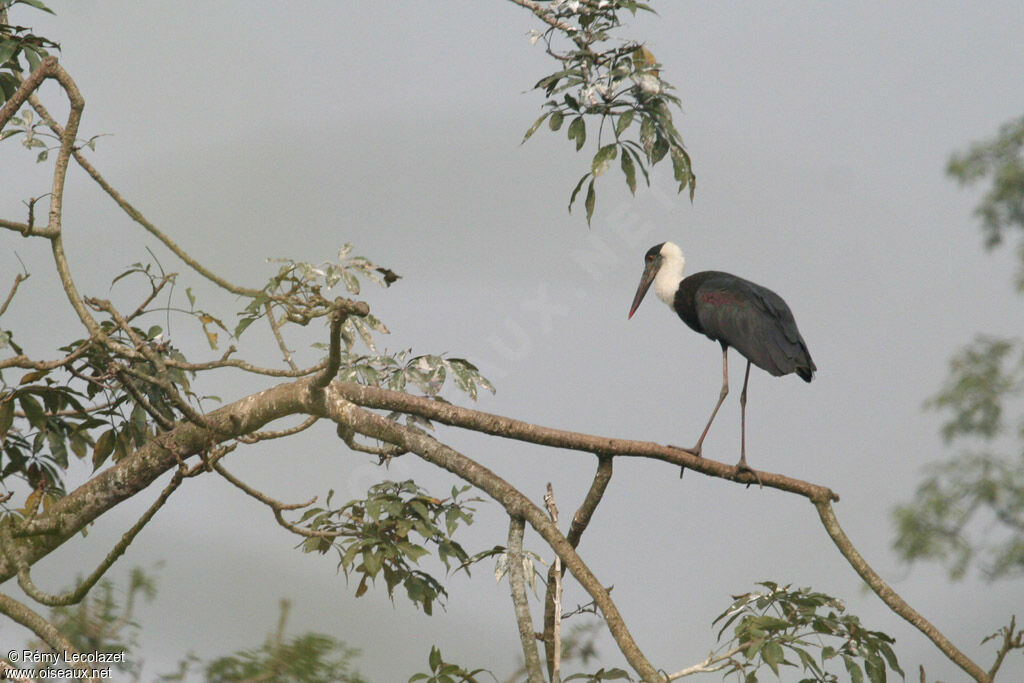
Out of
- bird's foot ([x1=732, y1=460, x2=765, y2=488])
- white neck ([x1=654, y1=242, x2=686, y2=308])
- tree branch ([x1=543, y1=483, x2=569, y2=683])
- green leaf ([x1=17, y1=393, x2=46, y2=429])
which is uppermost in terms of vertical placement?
white neck ([x1=654, y1=242, x2=686, y2=308])

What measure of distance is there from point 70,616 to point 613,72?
2.52 m

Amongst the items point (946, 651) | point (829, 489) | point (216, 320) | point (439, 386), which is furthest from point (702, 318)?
point (216, 320)

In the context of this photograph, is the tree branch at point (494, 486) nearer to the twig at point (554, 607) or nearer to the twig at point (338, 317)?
the twig at point (554, 607)

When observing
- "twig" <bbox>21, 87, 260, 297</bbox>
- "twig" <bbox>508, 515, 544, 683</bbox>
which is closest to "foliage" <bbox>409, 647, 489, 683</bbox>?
"twig" <bbox>508, 515, 544, 683</bbox>

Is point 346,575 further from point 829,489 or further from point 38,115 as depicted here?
point 38,115

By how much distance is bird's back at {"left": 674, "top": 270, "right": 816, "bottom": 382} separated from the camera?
4.41 m

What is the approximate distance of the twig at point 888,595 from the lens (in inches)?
135

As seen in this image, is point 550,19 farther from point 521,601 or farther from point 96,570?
point 96,570

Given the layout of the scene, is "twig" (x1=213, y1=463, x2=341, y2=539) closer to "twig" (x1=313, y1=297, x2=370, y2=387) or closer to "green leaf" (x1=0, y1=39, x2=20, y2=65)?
"twig" (x1=313, y1=297, x2=370, y2=387)

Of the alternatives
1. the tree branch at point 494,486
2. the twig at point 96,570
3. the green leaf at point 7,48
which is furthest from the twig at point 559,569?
the green leaf at point 7,48

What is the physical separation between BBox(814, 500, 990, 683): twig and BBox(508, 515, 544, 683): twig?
1.13m

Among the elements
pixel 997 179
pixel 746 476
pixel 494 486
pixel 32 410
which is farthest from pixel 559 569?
pixel 997 179

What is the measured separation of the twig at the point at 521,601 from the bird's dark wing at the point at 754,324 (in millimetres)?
1489

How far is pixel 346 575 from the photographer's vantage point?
3.23 meters
